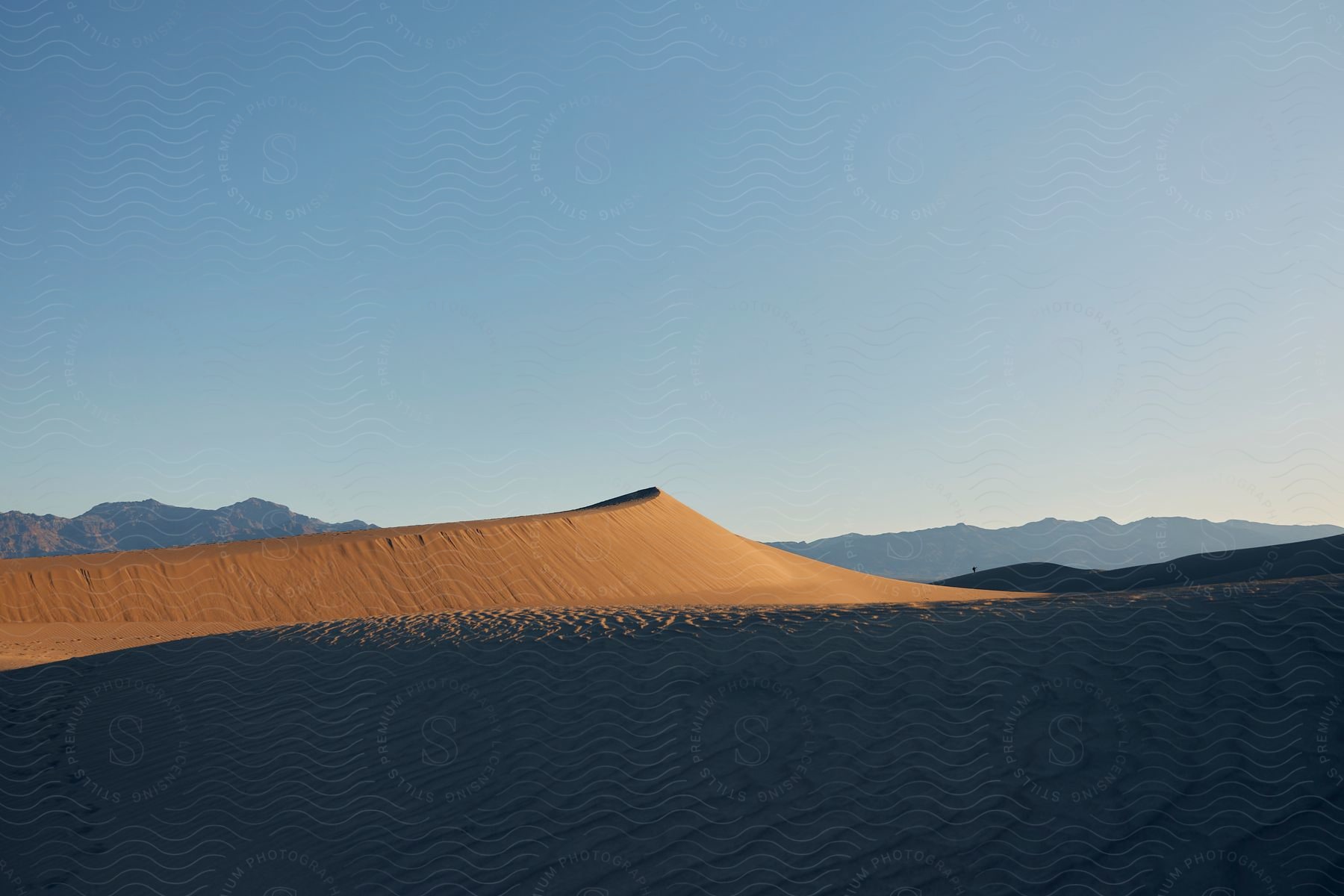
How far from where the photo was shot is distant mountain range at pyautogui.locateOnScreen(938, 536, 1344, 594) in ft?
75.0

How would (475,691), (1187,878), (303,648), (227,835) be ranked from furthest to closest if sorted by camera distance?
(303,648)
(475,691)
(227,835)
(1187,878)

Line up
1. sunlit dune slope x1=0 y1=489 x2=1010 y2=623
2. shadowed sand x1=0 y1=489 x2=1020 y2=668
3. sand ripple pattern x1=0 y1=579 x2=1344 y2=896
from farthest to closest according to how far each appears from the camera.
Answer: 1. sunlit dune slope x1=0 y1=489 x2=1010 y2=623
2. shadowed sand x1=0 y1=489 x2=1020 y2=668
3. sand ripple pattern x1=0 y1=579 x2=1344 y2=896

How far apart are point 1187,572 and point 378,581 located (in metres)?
27.3

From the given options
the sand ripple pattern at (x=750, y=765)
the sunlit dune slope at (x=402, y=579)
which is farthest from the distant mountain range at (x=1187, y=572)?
the sand ripple pattern at (x=750, y=765)

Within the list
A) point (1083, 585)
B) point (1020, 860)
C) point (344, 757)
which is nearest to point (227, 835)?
point (344, 757)

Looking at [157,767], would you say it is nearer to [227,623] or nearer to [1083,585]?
[227,623]

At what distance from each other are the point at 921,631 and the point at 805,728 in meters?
2.88

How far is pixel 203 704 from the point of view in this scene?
12.1 m

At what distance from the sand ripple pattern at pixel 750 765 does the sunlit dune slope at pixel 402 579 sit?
1005cm

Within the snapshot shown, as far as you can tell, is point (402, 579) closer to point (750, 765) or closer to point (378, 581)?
point (378, 581)

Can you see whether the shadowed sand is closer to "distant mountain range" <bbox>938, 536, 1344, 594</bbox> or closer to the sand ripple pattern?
"distant mountain range" <bbox>938, 536, 1344, 594</bbox>

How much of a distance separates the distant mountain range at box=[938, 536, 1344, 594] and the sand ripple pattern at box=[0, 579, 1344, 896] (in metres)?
9.21

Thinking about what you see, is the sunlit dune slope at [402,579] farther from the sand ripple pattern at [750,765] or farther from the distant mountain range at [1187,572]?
the sand ripple pattern at [750,765]

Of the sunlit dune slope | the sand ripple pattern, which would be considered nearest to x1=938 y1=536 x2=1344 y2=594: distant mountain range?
the sunlit dune slope
